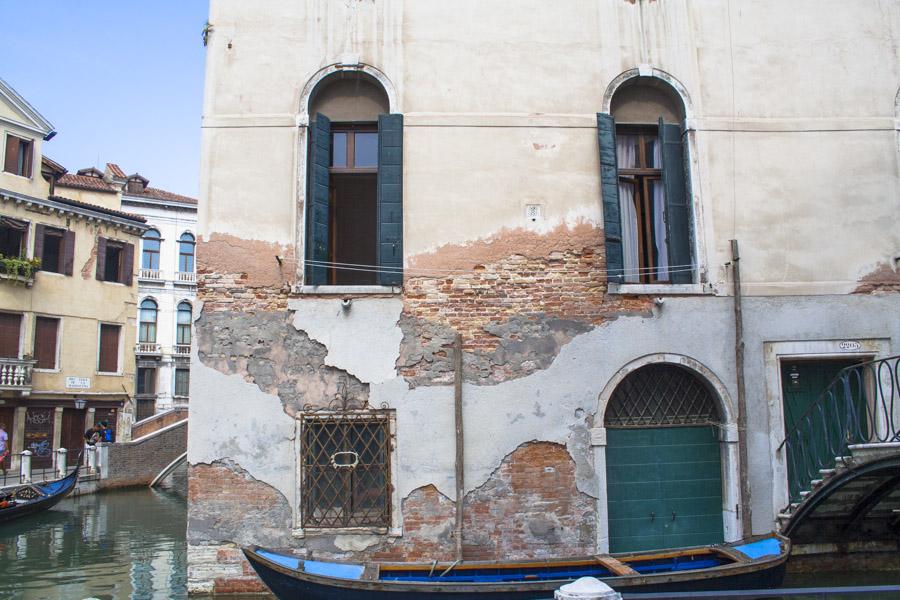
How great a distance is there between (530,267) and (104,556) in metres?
7.16

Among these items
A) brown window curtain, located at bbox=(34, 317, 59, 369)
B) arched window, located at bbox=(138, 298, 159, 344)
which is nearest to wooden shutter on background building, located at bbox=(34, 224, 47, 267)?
brown window curtain, located at bbox=(34, 317, 59, 369)

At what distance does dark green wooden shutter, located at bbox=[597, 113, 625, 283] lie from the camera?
7.66m

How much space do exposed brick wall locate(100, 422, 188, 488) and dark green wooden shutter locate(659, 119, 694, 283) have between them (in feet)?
53.1

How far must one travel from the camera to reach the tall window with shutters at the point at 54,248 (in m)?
20.5

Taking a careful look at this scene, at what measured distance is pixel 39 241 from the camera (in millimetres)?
20453

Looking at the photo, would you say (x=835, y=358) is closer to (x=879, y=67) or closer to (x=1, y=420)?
(x=879, y=67)

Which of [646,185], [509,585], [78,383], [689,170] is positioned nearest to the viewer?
[509,585]

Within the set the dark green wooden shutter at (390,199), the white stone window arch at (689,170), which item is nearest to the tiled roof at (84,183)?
the dark green wooden shutter at (390,199)

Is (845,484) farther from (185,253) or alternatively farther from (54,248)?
(185,253)

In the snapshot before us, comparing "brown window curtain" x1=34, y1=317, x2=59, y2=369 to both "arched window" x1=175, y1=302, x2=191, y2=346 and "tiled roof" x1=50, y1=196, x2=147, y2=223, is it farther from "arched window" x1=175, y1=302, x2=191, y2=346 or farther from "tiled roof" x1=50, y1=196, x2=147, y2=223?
"arched window" x1=175, y1=302, x2=191, y2=346

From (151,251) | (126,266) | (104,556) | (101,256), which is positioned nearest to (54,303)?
(101,256)

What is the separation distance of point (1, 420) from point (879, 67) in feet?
65.1

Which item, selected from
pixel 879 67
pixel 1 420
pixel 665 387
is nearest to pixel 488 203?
pixel 665 387

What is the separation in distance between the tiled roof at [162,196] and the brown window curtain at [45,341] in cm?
1078
